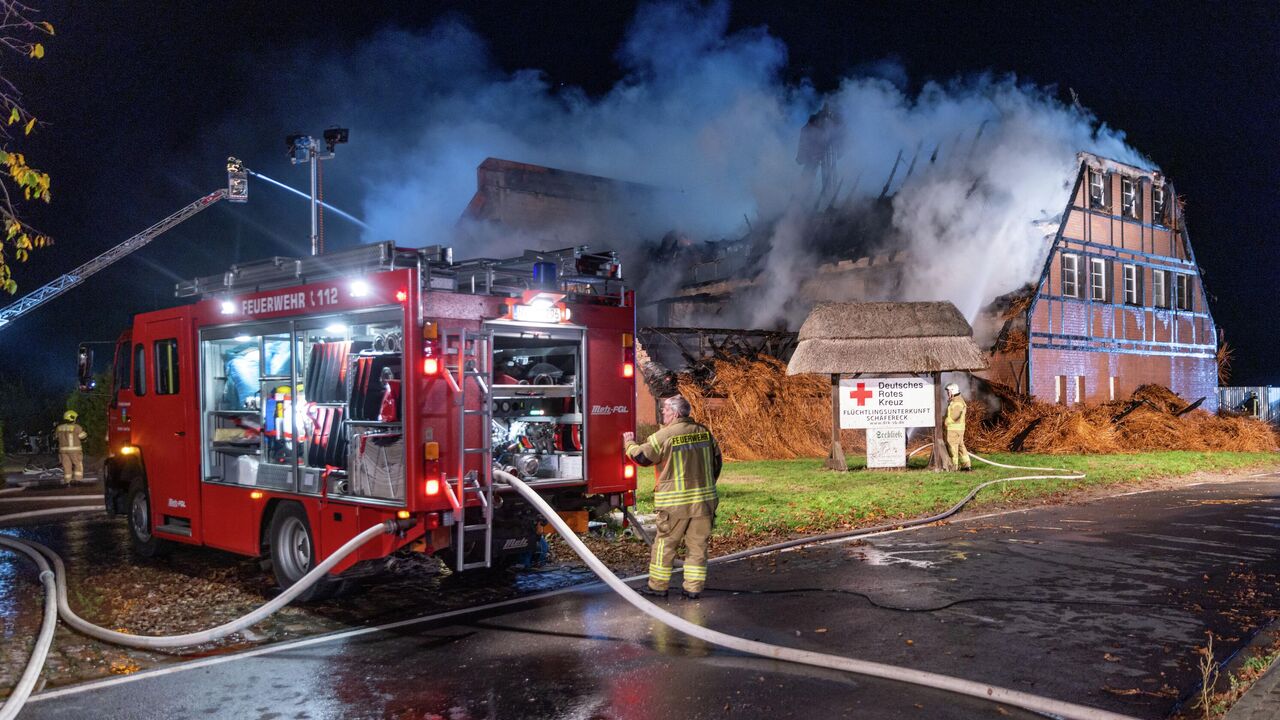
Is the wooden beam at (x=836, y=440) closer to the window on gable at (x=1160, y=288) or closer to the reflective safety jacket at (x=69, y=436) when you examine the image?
the reflective safety jacket at (x=69, y=436)

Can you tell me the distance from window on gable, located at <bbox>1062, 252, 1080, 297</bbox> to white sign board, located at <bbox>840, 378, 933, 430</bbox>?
11089mm

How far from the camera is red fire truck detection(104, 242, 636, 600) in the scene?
723 cm

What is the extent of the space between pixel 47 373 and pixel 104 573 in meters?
39.0

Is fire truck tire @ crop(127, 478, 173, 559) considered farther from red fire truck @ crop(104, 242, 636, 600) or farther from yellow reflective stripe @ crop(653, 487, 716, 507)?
yellow reflective stripe @ crop(653, 487, 716, 507)

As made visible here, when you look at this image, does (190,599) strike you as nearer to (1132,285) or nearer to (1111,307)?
(1111,307)

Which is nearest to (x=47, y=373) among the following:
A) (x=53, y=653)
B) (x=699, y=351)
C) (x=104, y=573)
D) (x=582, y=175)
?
(x=582, y=175)

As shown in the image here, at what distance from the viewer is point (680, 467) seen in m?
7.52

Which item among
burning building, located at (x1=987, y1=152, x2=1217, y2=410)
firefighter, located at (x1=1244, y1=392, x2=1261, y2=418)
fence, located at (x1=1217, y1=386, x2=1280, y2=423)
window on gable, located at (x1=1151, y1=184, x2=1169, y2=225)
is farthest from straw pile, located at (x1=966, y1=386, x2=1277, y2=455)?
window on gable, located at (x1=1151, y1=184, x2=1169, y2=225)

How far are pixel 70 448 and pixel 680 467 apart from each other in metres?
16.0

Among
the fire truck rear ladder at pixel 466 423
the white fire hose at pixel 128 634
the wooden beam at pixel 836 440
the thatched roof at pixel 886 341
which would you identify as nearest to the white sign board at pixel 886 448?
the wooden beam at pixel 836 440

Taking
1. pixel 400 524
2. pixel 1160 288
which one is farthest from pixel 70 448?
pixel 1160 288

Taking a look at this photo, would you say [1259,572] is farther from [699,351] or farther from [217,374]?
[699,351]

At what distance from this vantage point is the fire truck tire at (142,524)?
1008 centimetres

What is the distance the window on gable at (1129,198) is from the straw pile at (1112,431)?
6.25 m
